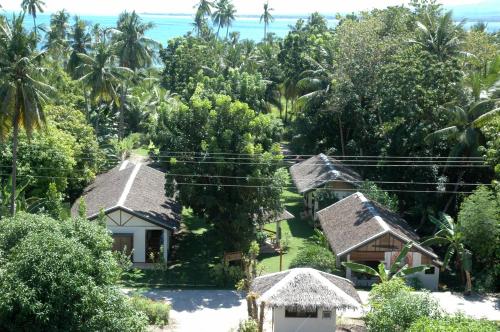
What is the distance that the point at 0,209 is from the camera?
97.6ft

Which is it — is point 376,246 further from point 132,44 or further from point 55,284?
point 132,44

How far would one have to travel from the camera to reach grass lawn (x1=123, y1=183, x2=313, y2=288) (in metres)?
30.0

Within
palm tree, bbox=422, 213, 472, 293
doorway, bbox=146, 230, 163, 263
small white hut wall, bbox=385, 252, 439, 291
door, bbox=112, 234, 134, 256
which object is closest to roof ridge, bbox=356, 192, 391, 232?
small white hut wall, bbox=385, 252, 439, 291

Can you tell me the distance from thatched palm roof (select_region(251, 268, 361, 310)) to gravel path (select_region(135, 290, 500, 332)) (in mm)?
2070

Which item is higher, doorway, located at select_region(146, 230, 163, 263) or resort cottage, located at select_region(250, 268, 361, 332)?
doorway, located at select_region(146, 230, 163, 263)

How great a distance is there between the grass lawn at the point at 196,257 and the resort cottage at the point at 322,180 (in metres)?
1.48

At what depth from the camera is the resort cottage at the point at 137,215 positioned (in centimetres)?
3098

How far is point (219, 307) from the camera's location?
89.1 feet

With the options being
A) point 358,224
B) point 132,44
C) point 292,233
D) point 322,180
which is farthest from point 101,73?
point 358,224

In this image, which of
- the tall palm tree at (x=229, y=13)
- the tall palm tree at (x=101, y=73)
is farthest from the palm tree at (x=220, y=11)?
the tall palm tree at (x=101, y=73)

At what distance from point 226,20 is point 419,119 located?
67.5m

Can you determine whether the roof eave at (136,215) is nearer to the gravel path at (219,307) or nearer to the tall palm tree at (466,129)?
the gravel path at (219,307)

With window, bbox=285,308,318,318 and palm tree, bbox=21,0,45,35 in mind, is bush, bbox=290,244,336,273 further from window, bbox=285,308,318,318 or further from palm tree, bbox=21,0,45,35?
palm tree, bbox=21,0,45,35

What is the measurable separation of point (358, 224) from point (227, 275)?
6.66m
